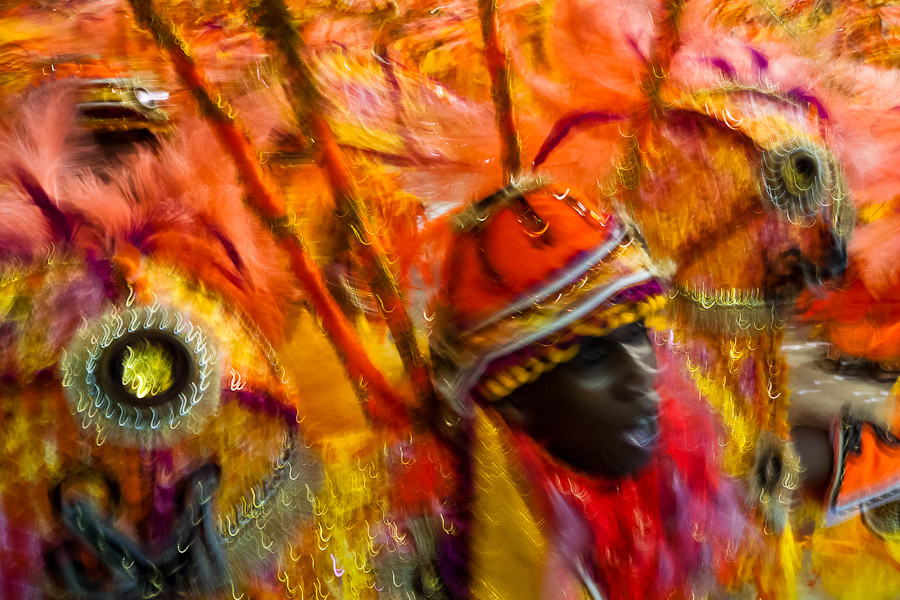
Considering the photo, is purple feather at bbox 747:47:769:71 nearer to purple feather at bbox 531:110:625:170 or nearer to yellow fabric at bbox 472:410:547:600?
purple feather at bbox 531:110:625:170

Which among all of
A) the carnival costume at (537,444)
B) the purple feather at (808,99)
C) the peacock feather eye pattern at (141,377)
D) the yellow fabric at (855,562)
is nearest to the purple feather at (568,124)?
the carnival costume at (537,444)

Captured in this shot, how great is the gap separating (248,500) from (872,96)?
88 cm

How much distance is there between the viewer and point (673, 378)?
2.13 feet

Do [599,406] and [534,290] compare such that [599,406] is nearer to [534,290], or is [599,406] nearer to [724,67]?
[534,290]

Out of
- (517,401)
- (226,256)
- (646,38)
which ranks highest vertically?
(646,38)

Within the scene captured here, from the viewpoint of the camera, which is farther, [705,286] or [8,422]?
[705,286]

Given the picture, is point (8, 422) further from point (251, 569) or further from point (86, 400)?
point (251, 569)

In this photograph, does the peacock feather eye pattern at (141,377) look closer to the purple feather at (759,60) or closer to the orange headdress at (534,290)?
the orange headdress at (534,290)

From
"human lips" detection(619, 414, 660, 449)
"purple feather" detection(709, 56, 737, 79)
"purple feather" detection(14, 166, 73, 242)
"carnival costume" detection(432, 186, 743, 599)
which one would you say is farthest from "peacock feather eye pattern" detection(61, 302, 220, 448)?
"purple feather" detection(709, 56, 737, 79)

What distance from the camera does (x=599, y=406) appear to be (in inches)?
18.6

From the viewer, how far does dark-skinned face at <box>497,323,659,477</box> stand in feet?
1.51

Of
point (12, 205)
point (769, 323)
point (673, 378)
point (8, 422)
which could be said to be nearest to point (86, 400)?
point (8, 422)

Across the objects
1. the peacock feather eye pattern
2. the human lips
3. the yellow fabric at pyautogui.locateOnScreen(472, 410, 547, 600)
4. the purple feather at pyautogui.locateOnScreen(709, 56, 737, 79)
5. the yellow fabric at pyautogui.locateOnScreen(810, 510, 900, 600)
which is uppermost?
the purple feather at pyautogui.locateOnScreen(709, 56, 737, 79)

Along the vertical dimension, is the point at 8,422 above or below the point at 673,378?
above
